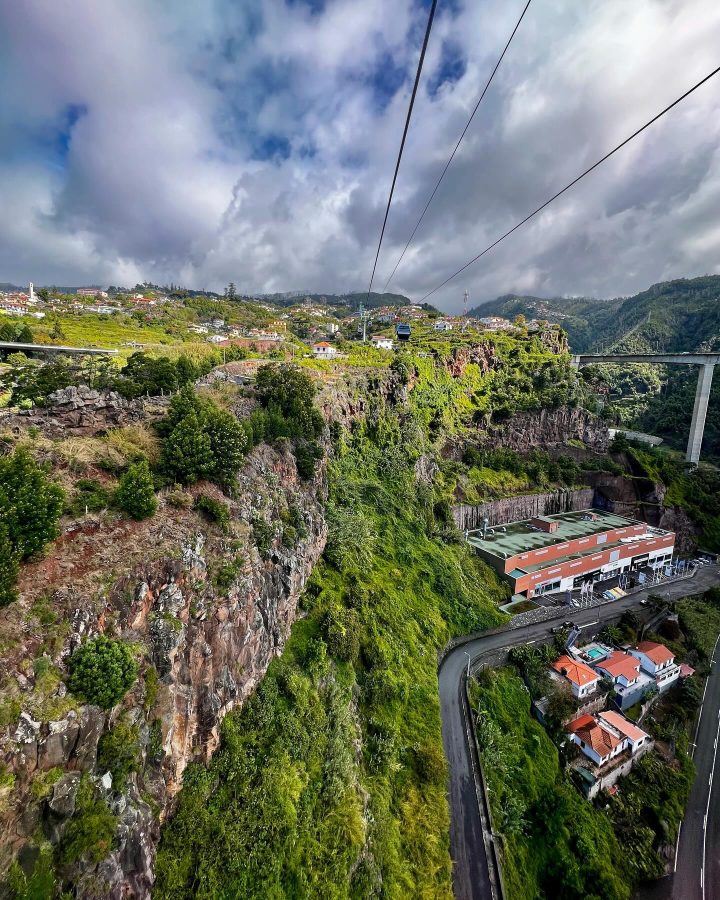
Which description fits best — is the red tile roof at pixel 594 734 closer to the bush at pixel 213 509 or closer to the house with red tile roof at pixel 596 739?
the house with red tile roof at pixel 596 739

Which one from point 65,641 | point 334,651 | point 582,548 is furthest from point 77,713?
point 582,548

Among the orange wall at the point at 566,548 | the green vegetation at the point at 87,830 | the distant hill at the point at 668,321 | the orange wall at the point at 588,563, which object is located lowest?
the orange wall at the point at 588,563

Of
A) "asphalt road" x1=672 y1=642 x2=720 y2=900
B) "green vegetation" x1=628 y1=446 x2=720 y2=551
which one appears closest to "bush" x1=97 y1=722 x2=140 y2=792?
"asphalt road" x1=672 y1=642 x2=720 y2=900

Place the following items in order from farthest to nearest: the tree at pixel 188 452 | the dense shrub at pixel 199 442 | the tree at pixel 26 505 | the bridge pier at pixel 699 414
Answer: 1. the bridge pier at pixel 699 414
2. the dense shrub at pixel 199 442
3. the tree at pixel 188 452
4. the tree at pixel 26 505

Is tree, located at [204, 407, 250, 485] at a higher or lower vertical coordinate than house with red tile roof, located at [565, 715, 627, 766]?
higher

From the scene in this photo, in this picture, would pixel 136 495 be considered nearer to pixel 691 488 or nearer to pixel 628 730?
pixel 628 730

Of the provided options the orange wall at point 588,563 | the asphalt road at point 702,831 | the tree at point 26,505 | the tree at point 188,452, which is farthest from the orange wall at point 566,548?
the tree at point 26,505

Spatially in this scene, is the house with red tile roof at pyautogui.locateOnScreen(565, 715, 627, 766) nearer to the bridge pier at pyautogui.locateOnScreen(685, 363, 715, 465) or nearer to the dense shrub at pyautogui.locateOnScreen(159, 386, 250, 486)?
the dense shrub at pyautogui.locateOnScreen(159, 386, 250, 486)
